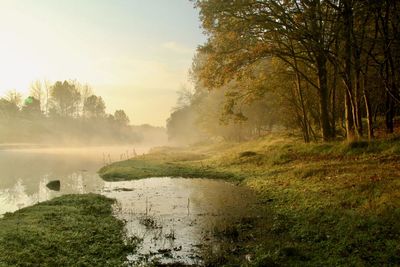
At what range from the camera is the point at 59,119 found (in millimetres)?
126062

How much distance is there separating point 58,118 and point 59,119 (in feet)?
1.75

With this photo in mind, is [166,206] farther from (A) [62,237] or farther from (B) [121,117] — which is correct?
(B) [121,117]

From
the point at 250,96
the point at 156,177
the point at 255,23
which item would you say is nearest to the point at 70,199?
the point at 156,177

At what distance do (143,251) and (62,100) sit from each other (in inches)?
5018

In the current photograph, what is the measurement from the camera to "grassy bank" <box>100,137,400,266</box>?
10.0 meters

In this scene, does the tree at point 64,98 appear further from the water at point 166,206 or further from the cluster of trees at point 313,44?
the cluster of trees at point 313,44

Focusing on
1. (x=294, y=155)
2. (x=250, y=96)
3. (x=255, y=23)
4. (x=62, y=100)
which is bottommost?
(x=294, y=155)

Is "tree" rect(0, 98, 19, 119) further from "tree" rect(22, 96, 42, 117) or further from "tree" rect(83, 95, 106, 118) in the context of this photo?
"tree" rect(83, 95, 106, 118)

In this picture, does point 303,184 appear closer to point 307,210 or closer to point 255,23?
point 307,210

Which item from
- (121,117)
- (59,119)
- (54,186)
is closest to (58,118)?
(59,119)

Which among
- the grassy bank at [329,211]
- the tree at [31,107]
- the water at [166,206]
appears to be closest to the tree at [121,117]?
the tree at [31,107]

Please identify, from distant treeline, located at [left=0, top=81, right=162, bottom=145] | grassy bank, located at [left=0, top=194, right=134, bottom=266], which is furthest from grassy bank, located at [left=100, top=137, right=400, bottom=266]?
distant treeline, located at [left=0, top=81, right=162, bottom=145]

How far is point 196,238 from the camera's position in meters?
12.7

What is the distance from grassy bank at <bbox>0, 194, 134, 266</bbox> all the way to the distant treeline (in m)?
97.3
